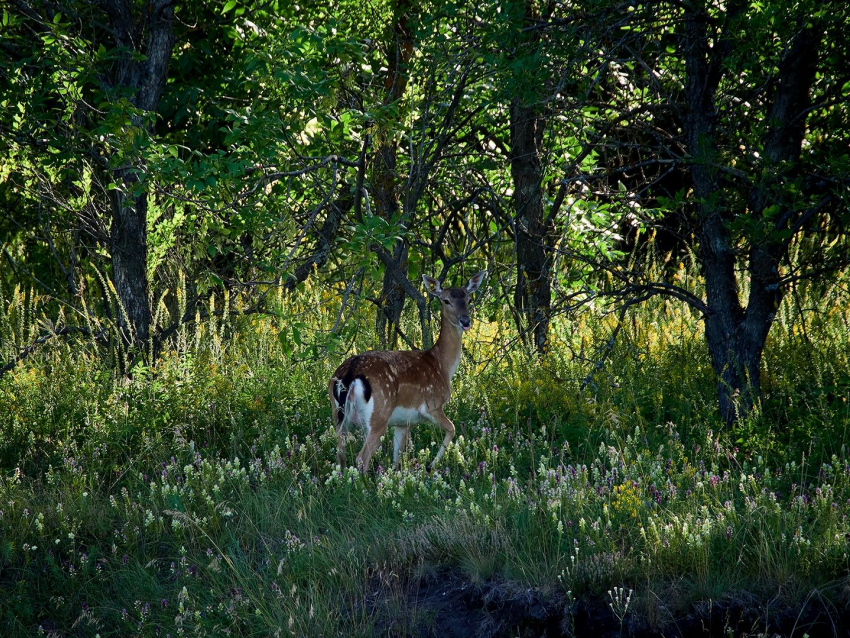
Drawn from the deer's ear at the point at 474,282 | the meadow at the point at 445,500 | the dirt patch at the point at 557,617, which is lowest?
the dirt patch at the point at 557,617

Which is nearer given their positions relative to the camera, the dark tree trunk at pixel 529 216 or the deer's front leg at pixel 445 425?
the deer's front leg at pixel 445 425

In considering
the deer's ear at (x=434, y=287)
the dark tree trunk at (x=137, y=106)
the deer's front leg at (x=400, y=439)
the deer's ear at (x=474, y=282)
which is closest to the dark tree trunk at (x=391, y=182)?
the deer's ear at (x=434, y=287)

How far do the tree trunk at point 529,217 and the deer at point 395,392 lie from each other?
116 centimetres

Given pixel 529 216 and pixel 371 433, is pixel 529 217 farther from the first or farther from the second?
pixel 371 433

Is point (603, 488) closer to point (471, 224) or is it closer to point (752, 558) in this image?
point (752, 558)

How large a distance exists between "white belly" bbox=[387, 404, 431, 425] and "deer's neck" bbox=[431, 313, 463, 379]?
2.07 ft

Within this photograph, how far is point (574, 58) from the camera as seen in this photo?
6.53 metres

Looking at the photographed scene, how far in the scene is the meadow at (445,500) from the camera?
4.64 meters

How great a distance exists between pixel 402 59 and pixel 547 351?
3.21 meters

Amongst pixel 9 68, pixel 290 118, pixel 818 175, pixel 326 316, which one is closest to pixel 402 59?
pixel 290 118

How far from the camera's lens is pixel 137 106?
27.0 feet

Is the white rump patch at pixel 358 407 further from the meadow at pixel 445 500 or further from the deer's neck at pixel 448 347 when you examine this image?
the deer's neck at pixel 448 347

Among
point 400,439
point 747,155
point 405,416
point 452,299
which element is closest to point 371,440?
point 405,416

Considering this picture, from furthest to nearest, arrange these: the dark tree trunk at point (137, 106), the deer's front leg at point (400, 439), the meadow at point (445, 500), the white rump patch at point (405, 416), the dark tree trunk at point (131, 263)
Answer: the dark tree trunk at point (131, 263) < the dark tree trunk at point (137, 106) < the deer's front leg at point (400, 439) < the white rump patch at point (405, 416) < the meadow at point (445, 500)
